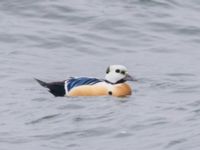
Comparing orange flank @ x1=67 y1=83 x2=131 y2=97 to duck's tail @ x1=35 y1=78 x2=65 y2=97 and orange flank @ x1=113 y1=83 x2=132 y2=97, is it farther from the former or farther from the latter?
duck's tail @ x1=35 y1=78 x2=65 y2=97

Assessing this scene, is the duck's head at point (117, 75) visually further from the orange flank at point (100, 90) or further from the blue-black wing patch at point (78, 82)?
the blue-black wing patch at point (78, 82)

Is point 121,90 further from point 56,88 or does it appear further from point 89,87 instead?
point 56,88

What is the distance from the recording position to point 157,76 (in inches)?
623

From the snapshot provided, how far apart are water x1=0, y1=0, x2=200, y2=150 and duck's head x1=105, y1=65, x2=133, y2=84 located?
0.31 m

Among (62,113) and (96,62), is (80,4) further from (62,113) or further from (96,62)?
(62,113)

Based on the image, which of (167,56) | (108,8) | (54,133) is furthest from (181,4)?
(54,133)

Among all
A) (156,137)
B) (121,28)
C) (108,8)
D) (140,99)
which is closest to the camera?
(156,137)

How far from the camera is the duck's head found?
48.5 ft

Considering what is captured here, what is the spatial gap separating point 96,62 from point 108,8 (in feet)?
13.3

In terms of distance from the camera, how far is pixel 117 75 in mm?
14773

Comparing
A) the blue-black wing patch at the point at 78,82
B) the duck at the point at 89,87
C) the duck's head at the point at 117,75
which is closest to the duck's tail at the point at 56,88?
the duck at the point at 89,87

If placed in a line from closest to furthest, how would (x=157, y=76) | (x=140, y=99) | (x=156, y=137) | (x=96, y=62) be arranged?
(x=156, y=137)
(x=140, y=99)
(x=157, y=76)
(x=96, y=62)

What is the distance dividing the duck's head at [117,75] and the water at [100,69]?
1.01ft

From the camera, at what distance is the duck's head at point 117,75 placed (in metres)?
14.8
